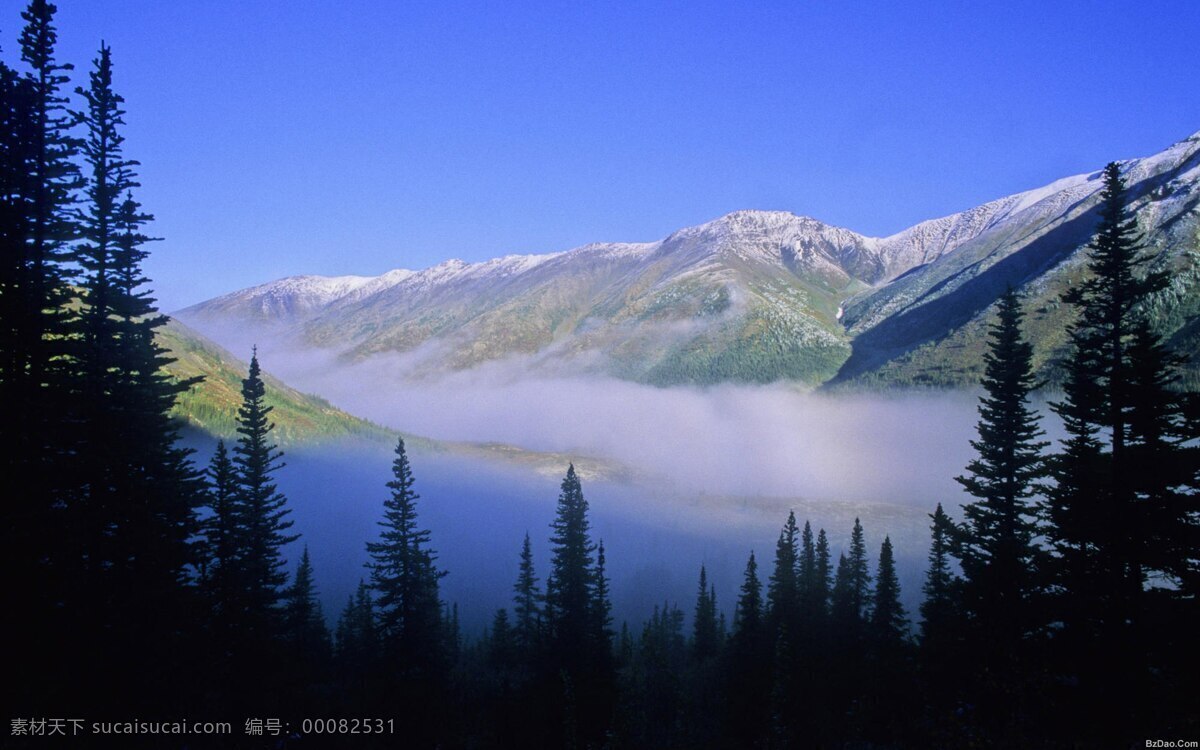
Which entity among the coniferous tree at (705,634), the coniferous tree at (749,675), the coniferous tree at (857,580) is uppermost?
the coniferous tree at (857,580)

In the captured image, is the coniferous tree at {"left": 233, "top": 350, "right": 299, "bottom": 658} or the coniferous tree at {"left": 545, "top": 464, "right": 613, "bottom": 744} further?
the coniferous tree at {"left": 545, "top": 464, "right": 613, "bottom": 744}

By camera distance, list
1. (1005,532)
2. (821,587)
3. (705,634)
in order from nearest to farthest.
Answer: (1005,532), (821,587), (705,634)

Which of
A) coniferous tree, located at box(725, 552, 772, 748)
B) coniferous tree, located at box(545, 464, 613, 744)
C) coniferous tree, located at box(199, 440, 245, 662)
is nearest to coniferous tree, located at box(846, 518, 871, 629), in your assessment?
coniferous tree, located at box(725, 552, 772, 748)

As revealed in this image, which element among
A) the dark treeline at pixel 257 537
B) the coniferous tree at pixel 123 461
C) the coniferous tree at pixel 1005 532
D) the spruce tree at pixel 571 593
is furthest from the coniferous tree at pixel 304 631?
the coniferous tree at pixel 1005 532

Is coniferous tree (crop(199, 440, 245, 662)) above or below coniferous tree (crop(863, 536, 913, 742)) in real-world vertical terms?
above

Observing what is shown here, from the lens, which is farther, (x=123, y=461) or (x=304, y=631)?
(x=304, y=631)

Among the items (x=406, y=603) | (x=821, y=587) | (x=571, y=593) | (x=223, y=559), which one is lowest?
(x=821, y=587)

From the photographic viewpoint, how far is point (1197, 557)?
17875mm

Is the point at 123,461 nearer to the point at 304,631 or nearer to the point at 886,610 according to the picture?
the point at 304,631

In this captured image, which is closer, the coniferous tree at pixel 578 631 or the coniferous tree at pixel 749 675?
the coniferous tree at pixel 578 631

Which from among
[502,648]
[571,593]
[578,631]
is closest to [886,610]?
[578,631]

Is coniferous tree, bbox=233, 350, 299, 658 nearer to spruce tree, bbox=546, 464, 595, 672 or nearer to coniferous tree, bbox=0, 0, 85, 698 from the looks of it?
coniferous tree, bbox=0, 0, 85, 698

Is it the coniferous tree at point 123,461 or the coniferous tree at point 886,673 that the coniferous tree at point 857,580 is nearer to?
the coniferous tree at point 886,673

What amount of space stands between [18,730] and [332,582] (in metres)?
186
